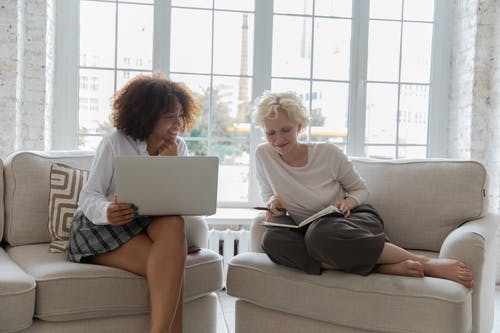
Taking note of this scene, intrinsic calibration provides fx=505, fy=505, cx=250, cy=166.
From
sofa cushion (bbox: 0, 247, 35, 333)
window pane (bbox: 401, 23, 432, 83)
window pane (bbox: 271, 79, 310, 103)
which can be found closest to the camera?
sofa cushion (bbox: 0, 247, 35, 333)

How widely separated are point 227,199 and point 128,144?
145cm

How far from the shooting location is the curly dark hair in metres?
2.16

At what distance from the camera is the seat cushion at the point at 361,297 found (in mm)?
1810

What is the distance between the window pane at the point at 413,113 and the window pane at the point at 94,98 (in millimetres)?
2046

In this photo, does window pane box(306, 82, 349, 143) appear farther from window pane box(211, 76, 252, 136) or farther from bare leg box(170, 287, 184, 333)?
bare leg box(170, 287, 184, 333)

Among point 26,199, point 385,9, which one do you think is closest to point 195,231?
point 26,199

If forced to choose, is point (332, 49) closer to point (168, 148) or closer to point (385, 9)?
point (385, 9)

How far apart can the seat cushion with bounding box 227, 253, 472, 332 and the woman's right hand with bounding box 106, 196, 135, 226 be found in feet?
A: 1.66

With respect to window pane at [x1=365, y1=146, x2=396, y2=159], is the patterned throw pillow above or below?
below

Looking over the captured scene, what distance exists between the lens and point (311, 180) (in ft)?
7.91

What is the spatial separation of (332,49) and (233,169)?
1.09 meters

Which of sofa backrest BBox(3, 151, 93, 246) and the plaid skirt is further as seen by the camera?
sofa backrest BBox(3, 151, 93, 246)

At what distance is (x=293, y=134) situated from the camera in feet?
7.90

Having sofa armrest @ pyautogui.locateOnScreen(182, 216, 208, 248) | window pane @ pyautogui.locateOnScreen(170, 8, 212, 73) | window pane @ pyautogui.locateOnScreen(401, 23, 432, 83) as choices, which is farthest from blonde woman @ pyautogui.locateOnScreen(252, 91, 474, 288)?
window pane @ pyautogui.locateOnScreen(401, 23, 432, 83)
